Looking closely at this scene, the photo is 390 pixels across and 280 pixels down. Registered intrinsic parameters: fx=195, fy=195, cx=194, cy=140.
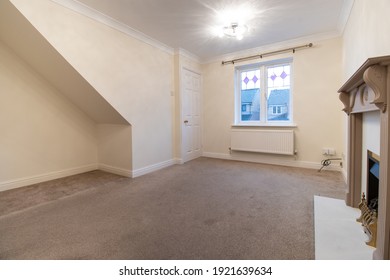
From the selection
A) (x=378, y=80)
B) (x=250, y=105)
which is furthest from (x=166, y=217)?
(x=250, y=105)

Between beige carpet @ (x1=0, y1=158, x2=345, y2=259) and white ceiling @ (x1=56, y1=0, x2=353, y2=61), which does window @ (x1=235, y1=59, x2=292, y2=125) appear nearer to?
white ceiling @ (x1=56, y1=0, x2=353, y2=61)

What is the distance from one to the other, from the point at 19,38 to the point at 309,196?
→ 4.12 m

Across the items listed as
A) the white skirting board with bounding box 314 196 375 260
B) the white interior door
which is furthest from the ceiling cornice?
the white skirting board with bounding box 314 196 375 260

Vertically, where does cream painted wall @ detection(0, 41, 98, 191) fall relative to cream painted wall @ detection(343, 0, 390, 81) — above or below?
below

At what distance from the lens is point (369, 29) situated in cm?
181

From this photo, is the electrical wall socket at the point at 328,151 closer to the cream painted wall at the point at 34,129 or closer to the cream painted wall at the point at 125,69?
the cream painted wall at the point at 125,69

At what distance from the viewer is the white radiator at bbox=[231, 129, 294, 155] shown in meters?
3.90

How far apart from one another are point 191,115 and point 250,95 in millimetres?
1435

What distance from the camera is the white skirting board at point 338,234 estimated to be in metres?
1.37

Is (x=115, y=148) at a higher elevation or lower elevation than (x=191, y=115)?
lower

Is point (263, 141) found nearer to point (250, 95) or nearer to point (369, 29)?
point (250, 95)

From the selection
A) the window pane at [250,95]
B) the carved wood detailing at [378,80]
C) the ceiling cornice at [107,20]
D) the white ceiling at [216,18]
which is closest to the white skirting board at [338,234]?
the carved wood detailing at [378,80]

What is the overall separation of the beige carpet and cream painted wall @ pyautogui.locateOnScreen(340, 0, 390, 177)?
1.61 metres

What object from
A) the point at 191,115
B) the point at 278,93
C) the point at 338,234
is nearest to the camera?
the point at 338,234
